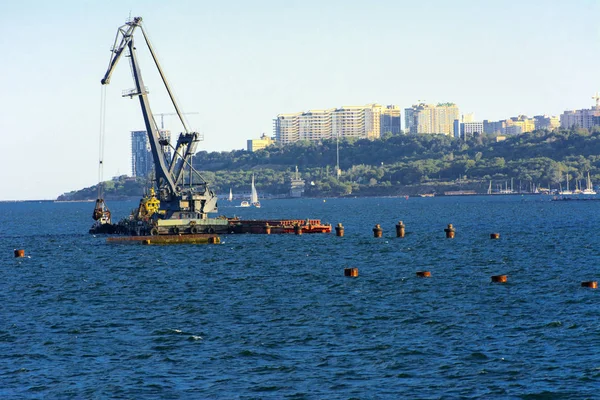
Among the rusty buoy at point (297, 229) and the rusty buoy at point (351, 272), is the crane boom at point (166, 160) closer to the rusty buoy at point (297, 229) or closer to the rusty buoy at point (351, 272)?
the rusty buoy at point (297, 229)

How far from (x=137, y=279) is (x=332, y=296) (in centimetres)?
1633

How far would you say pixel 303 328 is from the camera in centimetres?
4406

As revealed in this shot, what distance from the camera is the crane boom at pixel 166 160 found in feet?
359

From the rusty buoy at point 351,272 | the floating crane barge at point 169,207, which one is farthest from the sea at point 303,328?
the floating crane barge at point 169,207

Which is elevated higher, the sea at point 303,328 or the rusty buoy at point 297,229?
the rusty buoy at point 297,229

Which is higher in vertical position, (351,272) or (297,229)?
(297,229)

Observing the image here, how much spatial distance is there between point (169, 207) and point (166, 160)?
8.15 meters

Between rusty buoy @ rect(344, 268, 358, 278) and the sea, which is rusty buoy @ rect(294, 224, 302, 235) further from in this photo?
rusty buoy @ rect(344, 268, 358, 278)

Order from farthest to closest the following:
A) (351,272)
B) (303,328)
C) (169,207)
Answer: (169,207) → (351,272) → (303,328)

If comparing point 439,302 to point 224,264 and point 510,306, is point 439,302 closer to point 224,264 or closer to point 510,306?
point 510,306

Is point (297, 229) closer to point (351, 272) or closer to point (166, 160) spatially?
point (166, 160)

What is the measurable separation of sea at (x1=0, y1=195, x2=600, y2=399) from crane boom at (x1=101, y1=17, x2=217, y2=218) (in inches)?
1136

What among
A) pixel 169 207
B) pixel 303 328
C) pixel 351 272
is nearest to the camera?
pixel 303 328

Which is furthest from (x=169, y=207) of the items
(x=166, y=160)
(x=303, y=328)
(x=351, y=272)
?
(x=303, y=328)
